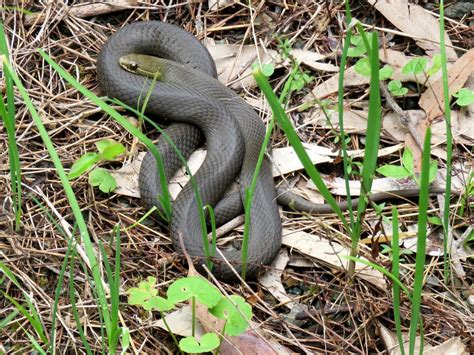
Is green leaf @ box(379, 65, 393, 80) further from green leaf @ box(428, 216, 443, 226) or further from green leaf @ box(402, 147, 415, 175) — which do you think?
green leaf @ box(428, 216, 443, 226)

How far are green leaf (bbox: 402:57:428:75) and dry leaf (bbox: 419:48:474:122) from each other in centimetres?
14

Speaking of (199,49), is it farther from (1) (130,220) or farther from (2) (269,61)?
(1) (130,220)

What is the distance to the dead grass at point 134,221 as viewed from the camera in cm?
382

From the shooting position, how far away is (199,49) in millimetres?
5324

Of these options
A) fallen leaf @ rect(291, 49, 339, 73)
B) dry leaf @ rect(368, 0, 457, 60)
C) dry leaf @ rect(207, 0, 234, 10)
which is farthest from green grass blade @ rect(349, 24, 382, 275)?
dry leaf @ rect(207, 0, 234, 10)

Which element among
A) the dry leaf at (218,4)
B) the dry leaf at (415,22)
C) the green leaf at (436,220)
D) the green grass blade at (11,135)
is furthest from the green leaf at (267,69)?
the green grass blade at (11,135)

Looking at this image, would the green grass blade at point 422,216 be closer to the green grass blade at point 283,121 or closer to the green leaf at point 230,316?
the green grass blade at point 283,121

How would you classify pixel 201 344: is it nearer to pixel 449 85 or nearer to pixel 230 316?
pixel 230 316

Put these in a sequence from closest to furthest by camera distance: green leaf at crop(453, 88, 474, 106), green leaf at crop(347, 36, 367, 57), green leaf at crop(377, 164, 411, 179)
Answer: green leaf at crop(377, 164, 411, 179), green leaf at crop(453, 88, 474, 106), green leaf at crop(347, 36, 367, 57)

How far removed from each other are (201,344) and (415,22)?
9.83 feet

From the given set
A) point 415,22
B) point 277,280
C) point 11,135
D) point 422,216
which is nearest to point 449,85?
point 415,22

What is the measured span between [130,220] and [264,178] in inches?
33.2

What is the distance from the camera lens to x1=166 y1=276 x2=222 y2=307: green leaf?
3.27 meters

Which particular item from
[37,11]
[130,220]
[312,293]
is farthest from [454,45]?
[37,11]
